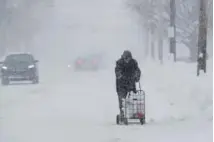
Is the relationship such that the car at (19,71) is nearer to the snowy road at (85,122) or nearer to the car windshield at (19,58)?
the car windshield at (19,58)

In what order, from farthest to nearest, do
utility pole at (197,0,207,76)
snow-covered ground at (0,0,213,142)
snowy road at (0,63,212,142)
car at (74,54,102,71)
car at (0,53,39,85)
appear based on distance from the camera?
car at (74,54,102,71), car at (0,53,39,85), utility pole at (197,0,207,76), snow-covered ground at (0,0,213,142), snowy road at (0,63,212,142)

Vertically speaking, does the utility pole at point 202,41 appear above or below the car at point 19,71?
above

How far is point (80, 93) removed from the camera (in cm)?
2645

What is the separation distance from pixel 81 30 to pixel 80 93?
106m

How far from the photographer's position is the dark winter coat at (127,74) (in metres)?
15.0

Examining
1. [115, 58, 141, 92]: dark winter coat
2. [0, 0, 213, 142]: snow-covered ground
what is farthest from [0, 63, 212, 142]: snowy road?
[115, 58, 141, 92]: dark winter coat

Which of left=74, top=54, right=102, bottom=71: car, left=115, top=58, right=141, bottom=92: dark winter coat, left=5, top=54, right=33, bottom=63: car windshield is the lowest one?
left=74, top=54, right=102, bottom=71: car

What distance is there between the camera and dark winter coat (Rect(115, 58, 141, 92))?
49.1 ft

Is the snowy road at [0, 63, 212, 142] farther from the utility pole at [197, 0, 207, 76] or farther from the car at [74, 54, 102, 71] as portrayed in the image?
the car at [74, 54, 102, 71]

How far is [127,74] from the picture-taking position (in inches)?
590

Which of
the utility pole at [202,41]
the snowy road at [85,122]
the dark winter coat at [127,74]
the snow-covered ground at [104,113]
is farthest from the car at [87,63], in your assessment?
the dark winter coat at [127,74]

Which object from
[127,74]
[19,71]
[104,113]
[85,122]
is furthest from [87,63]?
[127,74]

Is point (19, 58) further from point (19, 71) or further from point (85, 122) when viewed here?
point (85, 122)

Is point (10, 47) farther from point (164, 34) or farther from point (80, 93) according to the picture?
point (80, 93)
